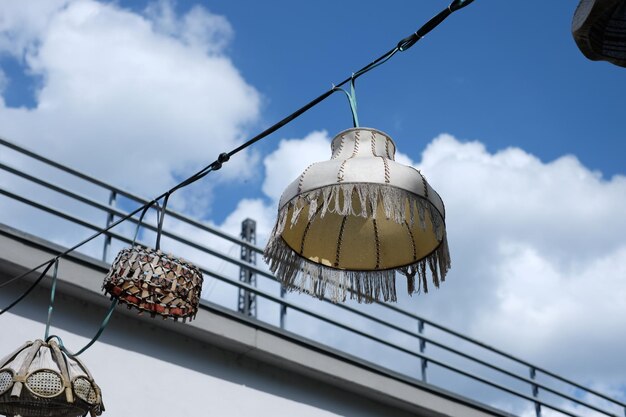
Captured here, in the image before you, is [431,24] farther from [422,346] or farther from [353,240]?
[422,346]

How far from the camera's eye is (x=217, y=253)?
8336 millimetres

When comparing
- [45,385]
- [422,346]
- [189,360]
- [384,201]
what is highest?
[422,346]

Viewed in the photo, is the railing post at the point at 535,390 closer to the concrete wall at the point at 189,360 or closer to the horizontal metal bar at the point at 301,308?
the horizontal metal bar at the point at 301,308

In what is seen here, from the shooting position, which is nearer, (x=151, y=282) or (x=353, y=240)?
(x=353, y=240)

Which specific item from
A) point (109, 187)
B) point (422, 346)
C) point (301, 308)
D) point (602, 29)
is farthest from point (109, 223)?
point (602, 29)

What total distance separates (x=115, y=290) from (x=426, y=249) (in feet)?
5.82

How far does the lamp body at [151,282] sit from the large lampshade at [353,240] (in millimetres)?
838

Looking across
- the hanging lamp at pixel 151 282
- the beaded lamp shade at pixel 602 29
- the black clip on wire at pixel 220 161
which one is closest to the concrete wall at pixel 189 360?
the hanging lamp at pixel 151 282

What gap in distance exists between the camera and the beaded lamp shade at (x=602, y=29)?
82.8 inches

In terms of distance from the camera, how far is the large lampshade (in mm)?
3848

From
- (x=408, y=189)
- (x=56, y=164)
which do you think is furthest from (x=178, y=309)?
(x=56, y=164)

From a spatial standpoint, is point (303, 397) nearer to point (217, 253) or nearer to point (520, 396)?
point (217, 253)

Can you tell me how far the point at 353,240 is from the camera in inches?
176

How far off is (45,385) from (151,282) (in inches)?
37.8
